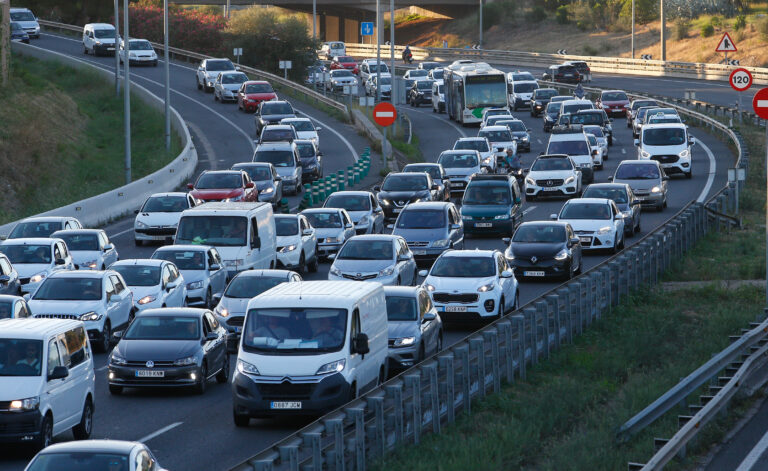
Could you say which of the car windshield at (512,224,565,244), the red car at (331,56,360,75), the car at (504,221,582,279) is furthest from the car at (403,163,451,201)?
the red car at (331,56,360,75)

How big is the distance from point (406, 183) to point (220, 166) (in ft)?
45.8

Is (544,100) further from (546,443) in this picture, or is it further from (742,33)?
(546,443)

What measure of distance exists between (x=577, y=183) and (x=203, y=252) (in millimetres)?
20211

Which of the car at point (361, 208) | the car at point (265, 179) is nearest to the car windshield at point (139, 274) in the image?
the car at point (361, 208)

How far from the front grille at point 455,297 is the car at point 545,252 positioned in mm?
5334

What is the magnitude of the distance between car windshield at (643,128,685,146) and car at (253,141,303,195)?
13.3 metres

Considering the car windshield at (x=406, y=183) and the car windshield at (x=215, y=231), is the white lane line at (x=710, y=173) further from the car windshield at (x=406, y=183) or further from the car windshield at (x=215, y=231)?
the car windshield at (x=215, y=231)

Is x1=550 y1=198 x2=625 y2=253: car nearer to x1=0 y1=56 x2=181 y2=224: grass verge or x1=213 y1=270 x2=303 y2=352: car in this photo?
x1=213 y1=270 x2=303 y2=352: car

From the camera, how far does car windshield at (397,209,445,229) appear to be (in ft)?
112

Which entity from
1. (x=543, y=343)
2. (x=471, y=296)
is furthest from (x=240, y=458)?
(x=471, y=296)

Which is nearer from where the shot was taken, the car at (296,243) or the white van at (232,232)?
the white van at (232,232)

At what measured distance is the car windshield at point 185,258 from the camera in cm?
2873

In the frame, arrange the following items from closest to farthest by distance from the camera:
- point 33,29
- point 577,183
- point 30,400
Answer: point 30,400 < point 577,183 < point 33,29

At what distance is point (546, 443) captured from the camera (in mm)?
17078
